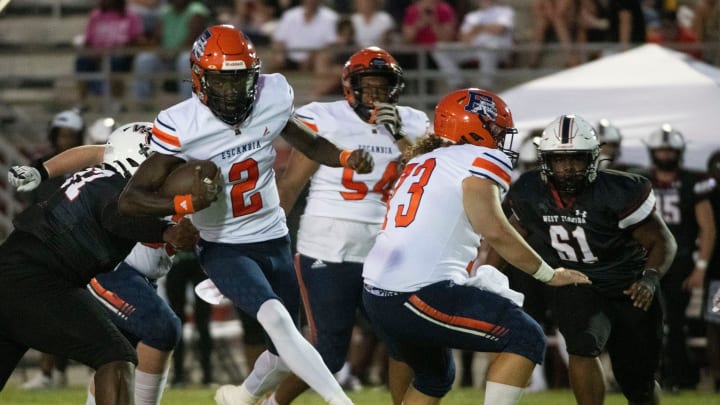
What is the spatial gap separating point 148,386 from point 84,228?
1.30m

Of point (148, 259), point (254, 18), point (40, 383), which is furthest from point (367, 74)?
point (254, 18)

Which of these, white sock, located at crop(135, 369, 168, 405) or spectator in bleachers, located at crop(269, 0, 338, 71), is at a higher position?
white sock, located at crop(135, 369, 168, 405)

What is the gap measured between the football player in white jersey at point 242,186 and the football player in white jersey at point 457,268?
1.43 feet

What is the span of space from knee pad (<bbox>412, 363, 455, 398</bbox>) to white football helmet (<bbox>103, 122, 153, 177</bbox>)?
5.09 ft

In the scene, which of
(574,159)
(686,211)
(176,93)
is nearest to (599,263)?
(574,159)

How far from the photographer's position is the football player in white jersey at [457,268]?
18.9 ft

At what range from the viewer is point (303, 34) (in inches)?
513

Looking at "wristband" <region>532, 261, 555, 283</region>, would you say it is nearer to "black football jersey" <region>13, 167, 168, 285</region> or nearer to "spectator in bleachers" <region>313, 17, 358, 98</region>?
"black football jersey" <region>13, 167, 168, 285</region>

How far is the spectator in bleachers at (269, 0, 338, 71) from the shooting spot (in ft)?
42.4

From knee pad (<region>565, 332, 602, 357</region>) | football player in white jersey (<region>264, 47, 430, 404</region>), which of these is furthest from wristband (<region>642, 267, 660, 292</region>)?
football player in white jersey (<region>264, 47, 430, 404</region>)

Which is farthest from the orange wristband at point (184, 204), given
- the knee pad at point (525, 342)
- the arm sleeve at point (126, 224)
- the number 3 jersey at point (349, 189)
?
the number 3 jersey at point (349, 189)

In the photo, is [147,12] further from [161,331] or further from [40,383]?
[161,331]

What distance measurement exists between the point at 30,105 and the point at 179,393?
5442 millimetres

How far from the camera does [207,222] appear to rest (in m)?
6.45
